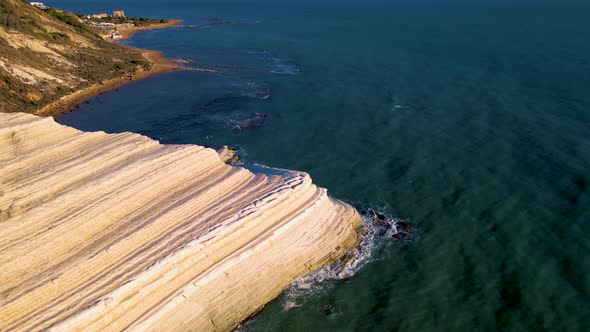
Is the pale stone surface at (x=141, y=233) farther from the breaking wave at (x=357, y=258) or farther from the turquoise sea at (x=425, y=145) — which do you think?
the turquoise sea at (x=425, y=145)

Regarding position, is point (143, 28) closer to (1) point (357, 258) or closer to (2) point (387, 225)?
(2) point (387, 225)

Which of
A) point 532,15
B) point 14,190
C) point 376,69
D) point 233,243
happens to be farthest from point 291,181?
point 532,15

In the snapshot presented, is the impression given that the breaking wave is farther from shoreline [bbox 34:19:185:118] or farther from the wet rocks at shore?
shoreline [bbox 34:19:185:118]

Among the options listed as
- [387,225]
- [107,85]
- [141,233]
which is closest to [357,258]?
[387,225]

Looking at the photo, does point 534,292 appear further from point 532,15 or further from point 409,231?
point 532,15

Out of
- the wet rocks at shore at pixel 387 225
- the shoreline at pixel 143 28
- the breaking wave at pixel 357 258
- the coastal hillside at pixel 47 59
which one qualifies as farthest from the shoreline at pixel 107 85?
the breaking wave at pixel 357 258

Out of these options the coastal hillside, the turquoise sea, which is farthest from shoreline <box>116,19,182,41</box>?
the turquoise sea
